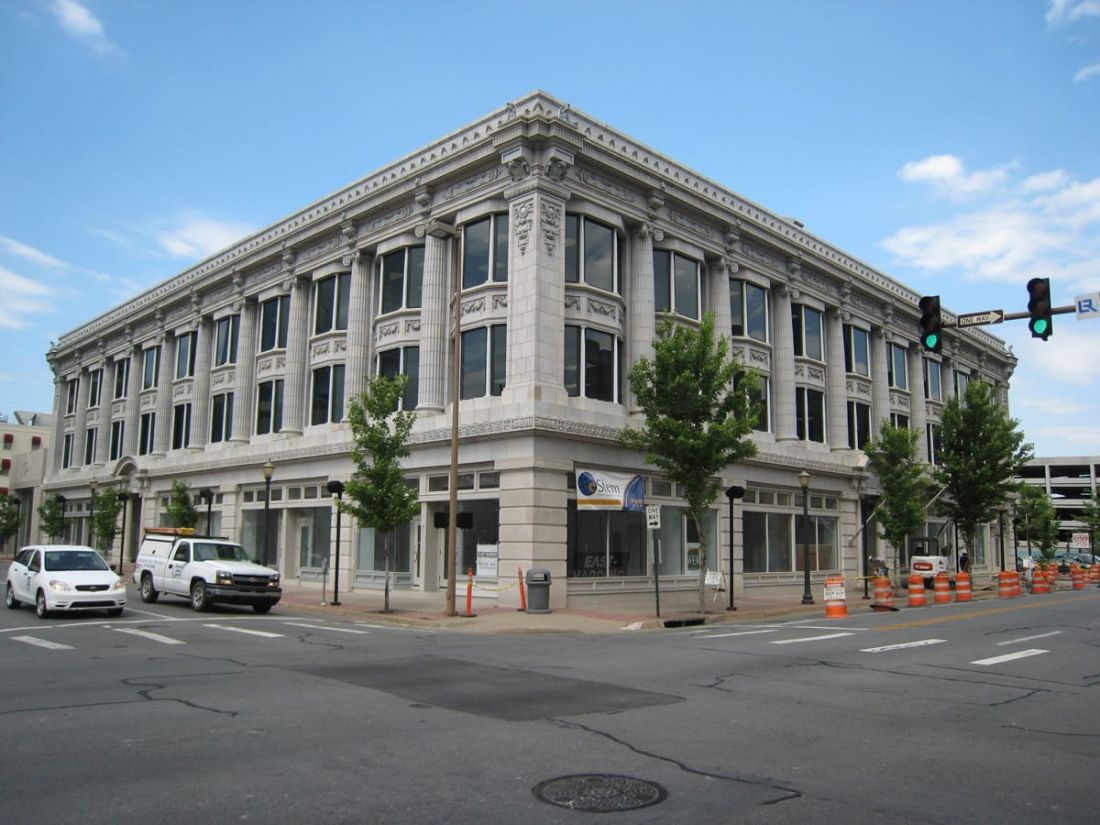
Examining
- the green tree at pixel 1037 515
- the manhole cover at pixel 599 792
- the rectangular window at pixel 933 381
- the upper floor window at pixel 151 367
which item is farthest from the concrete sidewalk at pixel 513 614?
the green tree at pixel 1037 515

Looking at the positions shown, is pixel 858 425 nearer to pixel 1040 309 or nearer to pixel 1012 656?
pixel 1012 656

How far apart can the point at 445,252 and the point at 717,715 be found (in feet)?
76.2

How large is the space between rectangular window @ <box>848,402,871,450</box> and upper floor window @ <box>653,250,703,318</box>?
1214 cm

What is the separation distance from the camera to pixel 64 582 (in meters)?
19.9

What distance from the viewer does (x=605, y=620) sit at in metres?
22.5

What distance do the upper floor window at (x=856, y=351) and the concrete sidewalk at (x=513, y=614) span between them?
44.4 feet

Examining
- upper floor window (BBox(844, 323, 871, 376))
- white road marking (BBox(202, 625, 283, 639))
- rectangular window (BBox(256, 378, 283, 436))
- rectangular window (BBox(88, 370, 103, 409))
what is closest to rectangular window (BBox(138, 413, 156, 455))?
rectangular window (BBox(88, 370, 103, 409))

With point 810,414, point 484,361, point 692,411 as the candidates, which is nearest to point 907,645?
point 692,411

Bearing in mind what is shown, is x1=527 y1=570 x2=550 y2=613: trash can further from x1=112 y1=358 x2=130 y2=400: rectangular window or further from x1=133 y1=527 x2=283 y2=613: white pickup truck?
x1=112 y1=358 x2=130 y2=400: rectangular window

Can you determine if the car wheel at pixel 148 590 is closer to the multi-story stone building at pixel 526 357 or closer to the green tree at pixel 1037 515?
the multi-story stone building at pixel 526 357

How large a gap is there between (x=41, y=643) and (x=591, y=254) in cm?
1910

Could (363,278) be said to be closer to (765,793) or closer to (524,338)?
(524,338)

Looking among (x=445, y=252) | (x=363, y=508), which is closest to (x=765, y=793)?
(x=363, y=508)

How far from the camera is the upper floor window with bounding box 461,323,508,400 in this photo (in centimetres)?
2747
